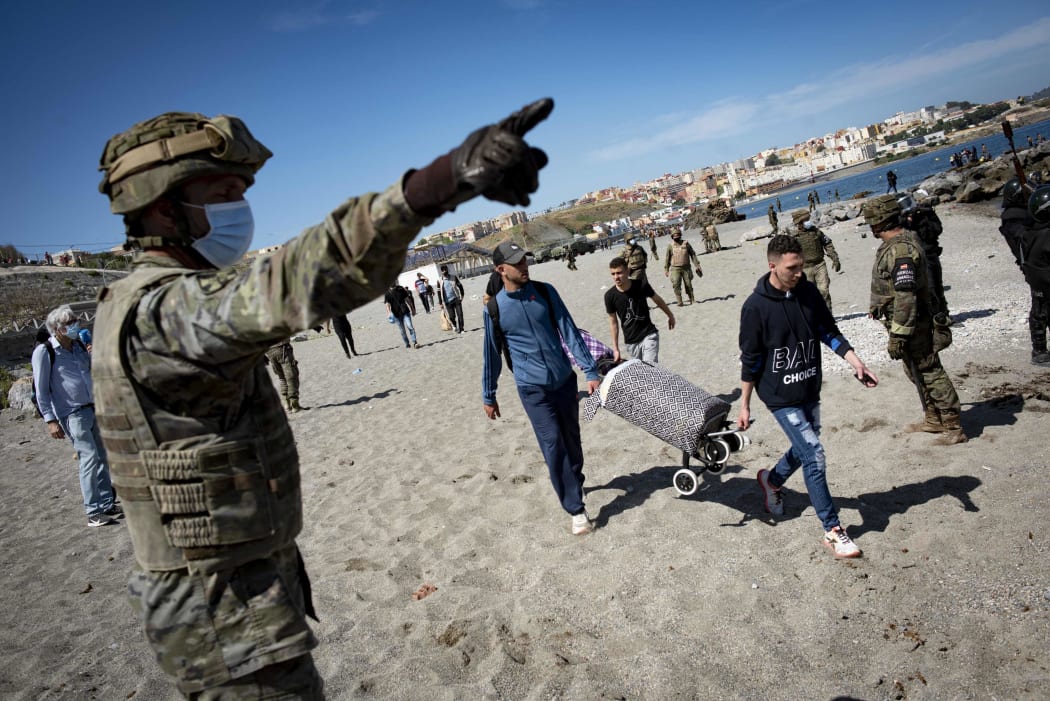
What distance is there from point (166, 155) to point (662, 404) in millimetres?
3910

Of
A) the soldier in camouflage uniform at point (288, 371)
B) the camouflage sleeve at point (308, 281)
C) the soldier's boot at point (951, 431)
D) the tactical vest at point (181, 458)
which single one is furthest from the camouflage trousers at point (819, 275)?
the camouflage sleeve at point (308, 281)

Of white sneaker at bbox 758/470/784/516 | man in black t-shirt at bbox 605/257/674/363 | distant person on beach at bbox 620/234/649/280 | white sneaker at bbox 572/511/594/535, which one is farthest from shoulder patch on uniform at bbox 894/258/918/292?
distant person on beach at bbox 620/234/649/280

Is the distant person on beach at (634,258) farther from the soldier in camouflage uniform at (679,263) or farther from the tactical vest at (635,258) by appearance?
the soldier in camouflage uniform at (679,263)

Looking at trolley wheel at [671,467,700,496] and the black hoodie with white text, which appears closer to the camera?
the black hoodie with white text

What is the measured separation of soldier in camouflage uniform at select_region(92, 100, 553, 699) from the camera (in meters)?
1.60

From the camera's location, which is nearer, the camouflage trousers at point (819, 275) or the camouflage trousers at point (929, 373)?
the camouflage trousers at point (929, 373)

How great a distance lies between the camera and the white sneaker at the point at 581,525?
5094mm

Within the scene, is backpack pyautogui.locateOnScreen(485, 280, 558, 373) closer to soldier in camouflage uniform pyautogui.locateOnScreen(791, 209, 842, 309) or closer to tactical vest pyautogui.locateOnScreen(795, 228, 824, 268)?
soldier in camouflage uniform pyautogui.locateOnScreen(791, 209, 842, 309)

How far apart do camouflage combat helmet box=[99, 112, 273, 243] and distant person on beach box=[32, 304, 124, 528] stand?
633 cm

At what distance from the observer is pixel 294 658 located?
6.23 feet

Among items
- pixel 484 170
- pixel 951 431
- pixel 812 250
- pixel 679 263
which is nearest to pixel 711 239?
pixel 679 263

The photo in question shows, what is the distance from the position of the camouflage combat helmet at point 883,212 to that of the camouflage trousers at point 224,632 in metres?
5.69

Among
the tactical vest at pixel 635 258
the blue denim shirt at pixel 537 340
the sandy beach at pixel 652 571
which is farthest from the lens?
the tactical vest at pixel 635 258

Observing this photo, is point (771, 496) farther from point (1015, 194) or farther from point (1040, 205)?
point (1015, 194)
